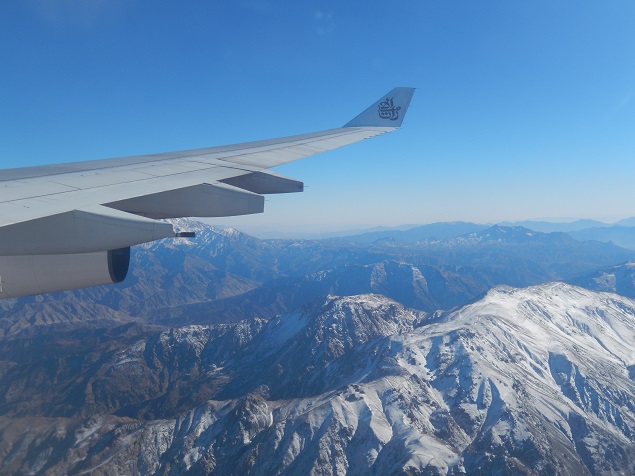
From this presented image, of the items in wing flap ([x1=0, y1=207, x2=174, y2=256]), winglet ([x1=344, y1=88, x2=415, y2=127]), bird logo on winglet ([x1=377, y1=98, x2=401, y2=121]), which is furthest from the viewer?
bird logo on winglet ([x1=377, y1=98, x2=401, y2=121])

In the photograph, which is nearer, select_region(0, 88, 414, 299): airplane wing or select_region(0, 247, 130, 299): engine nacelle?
select_region(0, 88, 414, 299): airplane wing

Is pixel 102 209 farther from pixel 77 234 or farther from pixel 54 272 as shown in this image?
pixel 54 272

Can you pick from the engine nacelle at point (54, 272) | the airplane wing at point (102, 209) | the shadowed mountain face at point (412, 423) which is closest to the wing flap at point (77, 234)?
the airplane wing at point (102, 209)

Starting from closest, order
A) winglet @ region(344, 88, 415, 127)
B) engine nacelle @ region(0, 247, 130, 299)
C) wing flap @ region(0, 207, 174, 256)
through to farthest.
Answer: wing flap @ region(0, 207, 174, 256) → engine nacelle @ region(0, 247, 130, 299) → winglet @ region(344, 88, 415, 127)

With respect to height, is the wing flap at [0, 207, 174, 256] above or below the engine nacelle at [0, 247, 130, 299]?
above

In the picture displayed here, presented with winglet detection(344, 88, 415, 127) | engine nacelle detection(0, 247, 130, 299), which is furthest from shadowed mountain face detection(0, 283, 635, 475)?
engine nacelle detection(0, 247, 130, 299)

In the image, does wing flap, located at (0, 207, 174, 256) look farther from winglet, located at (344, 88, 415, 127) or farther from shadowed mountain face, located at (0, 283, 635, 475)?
shadowed mountain face, located at (0, 283, 635, 475)

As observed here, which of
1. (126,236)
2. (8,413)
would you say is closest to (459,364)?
(126,236)

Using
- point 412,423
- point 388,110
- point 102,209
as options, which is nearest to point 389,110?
point 388,110
